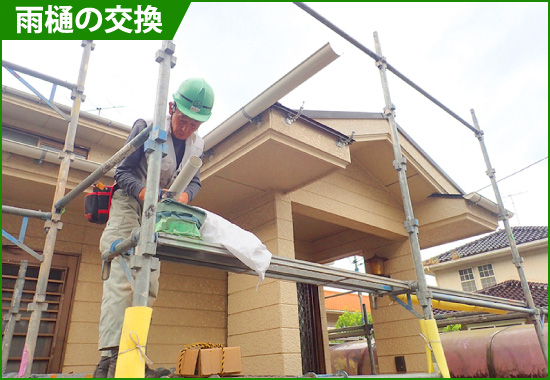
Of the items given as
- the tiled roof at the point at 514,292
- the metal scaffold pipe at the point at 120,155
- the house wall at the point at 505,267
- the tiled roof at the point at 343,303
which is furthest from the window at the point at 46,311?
the tiled roof at the point at 343,303

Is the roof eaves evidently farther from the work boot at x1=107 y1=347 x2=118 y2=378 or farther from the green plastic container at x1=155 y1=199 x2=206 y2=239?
the work boot at x1=107 y1=347 x2=118 y2=378

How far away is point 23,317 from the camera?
4.87 m

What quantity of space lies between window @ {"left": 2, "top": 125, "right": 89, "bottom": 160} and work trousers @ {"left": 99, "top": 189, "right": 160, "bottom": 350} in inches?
138

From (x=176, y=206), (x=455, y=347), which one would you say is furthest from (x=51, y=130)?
(x=455, y=347)

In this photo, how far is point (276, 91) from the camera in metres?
4.30

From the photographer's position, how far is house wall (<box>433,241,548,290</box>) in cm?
1631

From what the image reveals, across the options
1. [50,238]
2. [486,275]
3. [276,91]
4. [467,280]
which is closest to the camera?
[50,238]

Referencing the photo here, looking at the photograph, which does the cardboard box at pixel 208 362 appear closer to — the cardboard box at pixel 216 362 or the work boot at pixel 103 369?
the cardboard box at pixel 216 362

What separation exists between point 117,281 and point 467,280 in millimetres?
19225

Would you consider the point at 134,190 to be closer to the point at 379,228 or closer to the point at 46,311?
the point at 46,311

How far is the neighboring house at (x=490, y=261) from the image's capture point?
53.5 feet

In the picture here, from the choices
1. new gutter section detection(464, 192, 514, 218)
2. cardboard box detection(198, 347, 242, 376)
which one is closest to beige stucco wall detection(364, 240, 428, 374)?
new gutter section detection(464, 192, 514, 218)

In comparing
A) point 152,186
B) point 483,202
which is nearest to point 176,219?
point 152,186

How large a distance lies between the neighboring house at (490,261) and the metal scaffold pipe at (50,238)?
1730 cm
